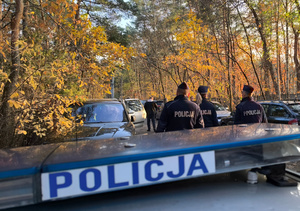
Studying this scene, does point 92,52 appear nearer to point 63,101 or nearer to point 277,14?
point 63,101

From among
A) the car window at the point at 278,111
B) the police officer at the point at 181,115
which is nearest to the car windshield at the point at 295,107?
the car window at the point at 278,111

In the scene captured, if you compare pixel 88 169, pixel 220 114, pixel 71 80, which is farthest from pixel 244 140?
pixel 220 114

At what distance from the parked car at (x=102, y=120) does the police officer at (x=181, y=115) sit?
124 cm

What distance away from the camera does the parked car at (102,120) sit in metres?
4.77

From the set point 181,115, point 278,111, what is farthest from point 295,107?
point 181,115

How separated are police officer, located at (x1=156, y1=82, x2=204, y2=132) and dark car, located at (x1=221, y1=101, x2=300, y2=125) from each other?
5.33 m

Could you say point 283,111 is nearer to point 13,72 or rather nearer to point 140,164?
point 13,72

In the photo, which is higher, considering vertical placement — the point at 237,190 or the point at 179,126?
the point at 179,126

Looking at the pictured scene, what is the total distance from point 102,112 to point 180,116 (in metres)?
2.69

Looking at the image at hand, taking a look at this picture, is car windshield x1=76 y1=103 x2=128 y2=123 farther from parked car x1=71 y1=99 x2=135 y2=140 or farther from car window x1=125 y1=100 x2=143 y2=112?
car window x1=125 y1=100 x2=143 y2=112

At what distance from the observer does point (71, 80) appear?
207 inches

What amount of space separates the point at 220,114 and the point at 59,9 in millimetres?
9558

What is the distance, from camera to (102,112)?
592 centimetres

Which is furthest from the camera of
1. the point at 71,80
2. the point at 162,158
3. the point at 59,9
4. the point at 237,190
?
the point at 71,80
